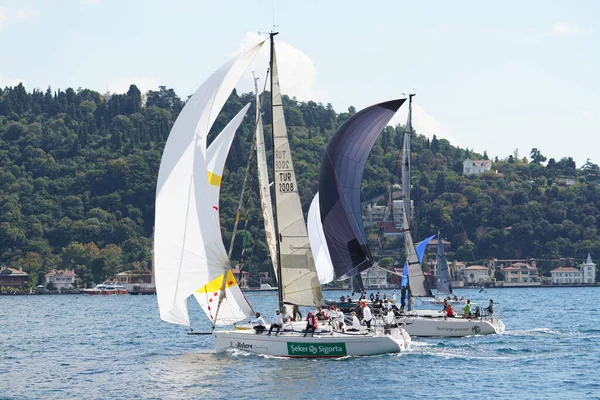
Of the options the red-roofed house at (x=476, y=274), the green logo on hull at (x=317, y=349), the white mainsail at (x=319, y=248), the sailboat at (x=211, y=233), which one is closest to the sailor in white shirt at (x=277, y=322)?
the sailboat at (x=211, y=233)

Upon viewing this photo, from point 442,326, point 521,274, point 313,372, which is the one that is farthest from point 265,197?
point 521,274

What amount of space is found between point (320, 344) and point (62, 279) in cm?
13106

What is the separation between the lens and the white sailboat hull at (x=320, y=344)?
106 feet

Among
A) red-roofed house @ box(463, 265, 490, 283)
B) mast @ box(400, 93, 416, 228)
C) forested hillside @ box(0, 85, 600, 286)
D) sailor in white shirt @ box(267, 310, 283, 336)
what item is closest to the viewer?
sailor in white shirt @ box(267, 310, 283, 336)

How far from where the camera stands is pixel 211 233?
32719 millimetres

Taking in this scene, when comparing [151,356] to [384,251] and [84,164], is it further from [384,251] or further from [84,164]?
[84,164]

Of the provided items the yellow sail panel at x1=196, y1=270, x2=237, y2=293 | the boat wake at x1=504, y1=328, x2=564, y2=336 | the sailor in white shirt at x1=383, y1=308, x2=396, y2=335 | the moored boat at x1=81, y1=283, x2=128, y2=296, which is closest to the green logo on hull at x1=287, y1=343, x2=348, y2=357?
the sailor in white shirt at x1=383, y1=308, x2=396, y2=335

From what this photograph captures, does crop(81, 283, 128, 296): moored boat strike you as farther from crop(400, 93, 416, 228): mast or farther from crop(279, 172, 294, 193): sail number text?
crop(279, 172, 294, 193): sail number text

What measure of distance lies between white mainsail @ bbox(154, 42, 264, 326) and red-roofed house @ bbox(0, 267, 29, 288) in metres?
131

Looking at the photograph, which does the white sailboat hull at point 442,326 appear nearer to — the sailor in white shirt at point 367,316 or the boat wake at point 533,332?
the boat wake at point 533,332

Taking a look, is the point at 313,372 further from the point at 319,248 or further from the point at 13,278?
the point at 13,278

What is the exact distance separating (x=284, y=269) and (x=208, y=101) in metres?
6.16

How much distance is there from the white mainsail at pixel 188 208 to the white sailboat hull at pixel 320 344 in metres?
2.51

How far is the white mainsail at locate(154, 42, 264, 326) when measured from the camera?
105ft
